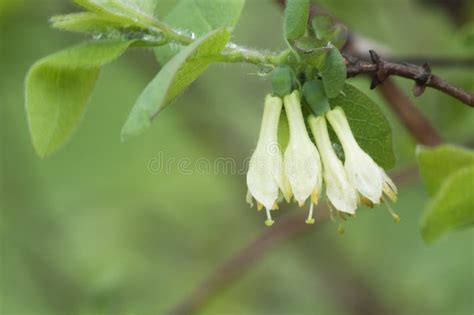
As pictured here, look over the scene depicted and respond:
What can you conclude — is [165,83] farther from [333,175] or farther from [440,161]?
[440,161]

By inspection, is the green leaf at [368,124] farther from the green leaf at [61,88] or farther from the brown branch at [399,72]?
the green leaf at [61,88]

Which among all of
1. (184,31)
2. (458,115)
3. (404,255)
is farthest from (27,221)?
(184,31)

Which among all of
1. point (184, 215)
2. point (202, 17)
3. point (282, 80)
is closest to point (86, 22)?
point (202, 17)

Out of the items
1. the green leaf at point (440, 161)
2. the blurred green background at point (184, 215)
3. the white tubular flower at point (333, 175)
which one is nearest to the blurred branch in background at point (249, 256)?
the blurred green background at point (184, 215)

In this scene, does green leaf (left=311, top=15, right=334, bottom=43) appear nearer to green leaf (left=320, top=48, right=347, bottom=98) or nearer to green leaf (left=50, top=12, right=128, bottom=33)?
green leaf (left=320, top=48, right=347, bottom=98)

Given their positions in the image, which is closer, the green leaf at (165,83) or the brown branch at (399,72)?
the green leaf at (165,83)

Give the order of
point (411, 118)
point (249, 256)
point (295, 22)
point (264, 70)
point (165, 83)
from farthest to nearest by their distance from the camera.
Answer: point (249, 256) < point (411, 118) < point (264, 70) < point (295, 22) < point (165, 83)

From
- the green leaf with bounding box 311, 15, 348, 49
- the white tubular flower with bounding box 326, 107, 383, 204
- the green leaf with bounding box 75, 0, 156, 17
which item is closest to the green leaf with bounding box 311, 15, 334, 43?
the green leaf with bounding box 311, 15, 348, 49
